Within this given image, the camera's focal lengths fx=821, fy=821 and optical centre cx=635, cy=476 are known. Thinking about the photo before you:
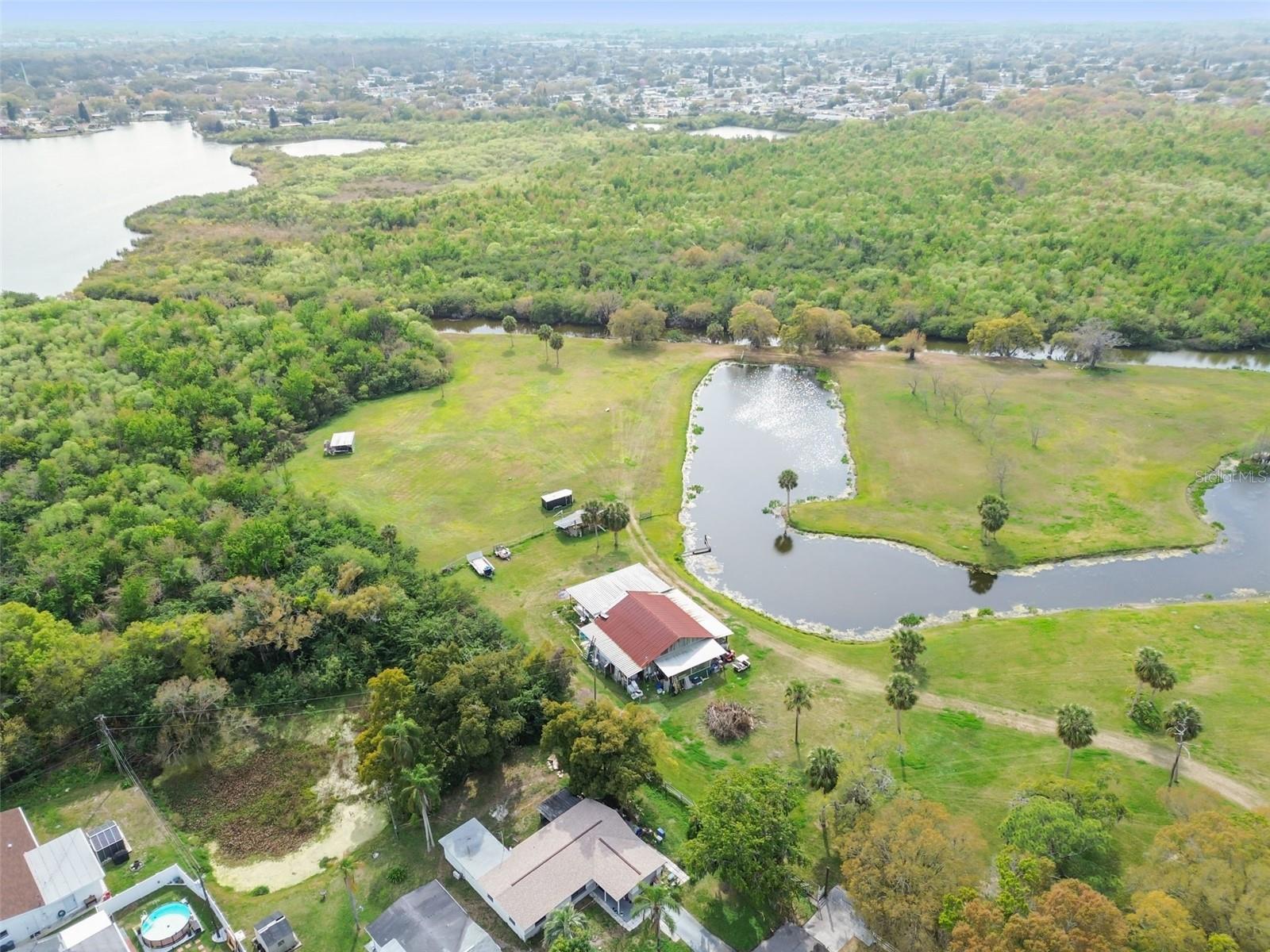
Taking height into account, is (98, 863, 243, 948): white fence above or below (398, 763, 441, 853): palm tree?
below

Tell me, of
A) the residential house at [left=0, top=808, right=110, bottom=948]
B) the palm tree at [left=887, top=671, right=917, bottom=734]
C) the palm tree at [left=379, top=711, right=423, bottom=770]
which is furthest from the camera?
the palm tree at [left=887, top=671, right=917, bottom=734]

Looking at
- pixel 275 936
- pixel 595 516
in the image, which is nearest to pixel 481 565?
pixel 595 516

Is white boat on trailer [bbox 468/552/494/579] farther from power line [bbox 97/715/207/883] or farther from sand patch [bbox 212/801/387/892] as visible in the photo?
power line [bbox 97/715/207/883]

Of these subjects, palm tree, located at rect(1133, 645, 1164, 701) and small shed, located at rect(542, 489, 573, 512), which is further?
small shed, located at rect(542, 489, 573, 512)

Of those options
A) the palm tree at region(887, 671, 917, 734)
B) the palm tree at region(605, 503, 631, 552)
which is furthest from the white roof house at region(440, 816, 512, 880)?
the palm tree at region(605, 503, 631, 552)

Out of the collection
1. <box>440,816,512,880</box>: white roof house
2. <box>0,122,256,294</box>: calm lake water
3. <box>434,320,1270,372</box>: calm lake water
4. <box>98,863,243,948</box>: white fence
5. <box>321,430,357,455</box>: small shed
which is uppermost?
<box>0,122,256,294</box>: calm lake water

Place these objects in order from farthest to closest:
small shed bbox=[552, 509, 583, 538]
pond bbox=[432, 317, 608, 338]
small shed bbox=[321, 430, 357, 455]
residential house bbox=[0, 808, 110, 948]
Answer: pond bbox=[432, 317, 608, 338] < small shed bbox=[321, 430, 357, 455] < small shed bbox=[552, 509, 583, 538] < residential house bbox=[0, 808, 110, 948]

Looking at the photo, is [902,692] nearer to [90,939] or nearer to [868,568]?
[868,568]
